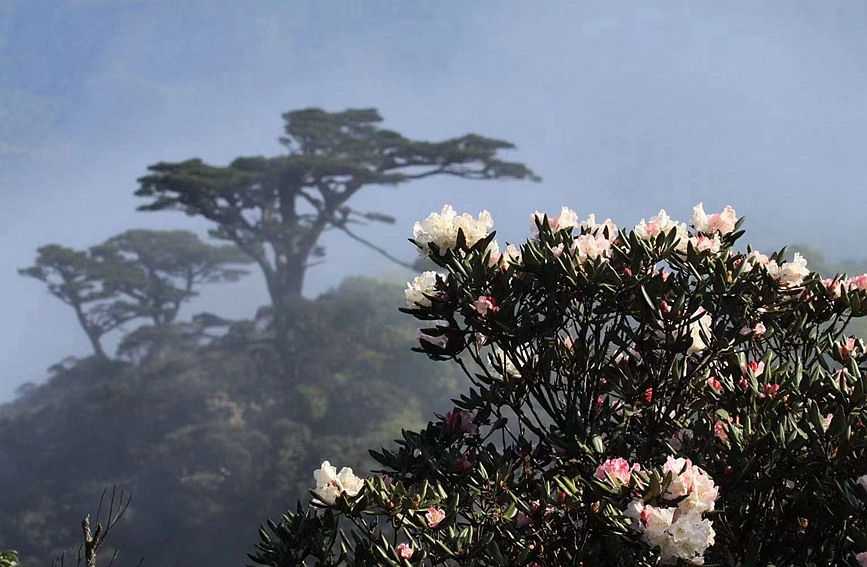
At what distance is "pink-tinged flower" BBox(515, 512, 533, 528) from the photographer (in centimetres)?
254

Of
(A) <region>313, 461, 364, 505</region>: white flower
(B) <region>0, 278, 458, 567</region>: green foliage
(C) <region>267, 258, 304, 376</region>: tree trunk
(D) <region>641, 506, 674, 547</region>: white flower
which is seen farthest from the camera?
→ (C) <region>267, 258, 304, 376</region>: tree trunk

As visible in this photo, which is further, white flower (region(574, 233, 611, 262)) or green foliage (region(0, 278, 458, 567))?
green foliage (region(0, 278, 458, 567))

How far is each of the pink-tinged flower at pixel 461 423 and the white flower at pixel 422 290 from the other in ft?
1.23

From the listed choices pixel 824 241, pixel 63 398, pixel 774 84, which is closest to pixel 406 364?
pixel 63 398

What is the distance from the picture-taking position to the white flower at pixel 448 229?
2.68 metres

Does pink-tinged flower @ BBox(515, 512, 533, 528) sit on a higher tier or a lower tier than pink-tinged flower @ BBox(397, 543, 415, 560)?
higher

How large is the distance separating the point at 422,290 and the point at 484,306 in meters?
0.19

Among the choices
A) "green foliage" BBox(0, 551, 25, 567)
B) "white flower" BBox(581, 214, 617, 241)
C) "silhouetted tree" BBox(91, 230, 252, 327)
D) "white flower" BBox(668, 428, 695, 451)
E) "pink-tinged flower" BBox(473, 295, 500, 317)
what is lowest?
"green foliage" BBox(0, 551, 25, 567)

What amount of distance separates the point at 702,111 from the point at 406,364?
39078 mm

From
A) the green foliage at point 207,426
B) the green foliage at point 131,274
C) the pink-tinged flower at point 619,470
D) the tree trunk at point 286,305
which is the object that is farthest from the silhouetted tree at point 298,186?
the pink-tinged flower at point 619,470

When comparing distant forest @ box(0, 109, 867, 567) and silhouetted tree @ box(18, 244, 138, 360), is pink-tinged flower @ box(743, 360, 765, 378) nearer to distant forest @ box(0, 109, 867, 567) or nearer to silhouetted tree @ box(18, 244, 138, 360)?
distant forest @ box(0, 109, 867, 567)

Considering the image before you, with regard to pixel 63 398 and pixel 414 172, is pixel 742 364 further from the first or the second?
pixel 63 398

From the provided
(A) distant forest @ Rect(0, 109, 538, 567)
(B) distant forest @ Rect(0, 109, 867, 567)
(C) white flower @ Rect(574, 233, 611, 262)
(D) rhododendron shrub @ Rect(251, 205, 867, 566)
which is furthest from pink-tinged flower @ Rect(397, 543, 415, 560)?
(A) distant forest @ Rect(0, 109, 538, 567)

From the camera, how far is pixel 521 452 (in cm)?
283
